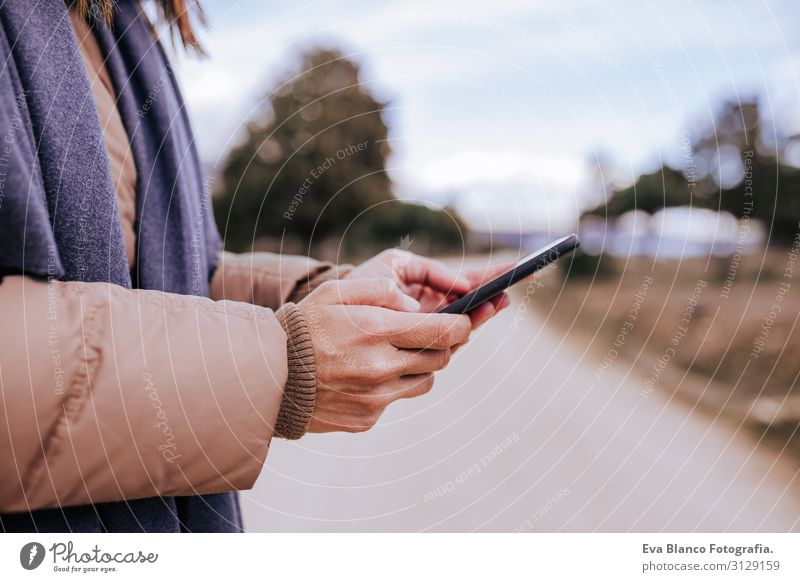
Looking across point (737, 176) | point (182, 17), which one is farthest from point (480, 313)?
point (737, 176)

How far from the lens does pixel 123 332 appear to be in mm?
627

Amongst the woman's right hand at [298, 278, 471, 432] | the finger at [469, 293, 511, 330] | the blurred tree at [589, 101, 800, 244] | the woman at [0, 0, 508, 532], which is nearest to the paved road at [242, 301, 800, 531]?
the finger at [469, 293, 511, 330]

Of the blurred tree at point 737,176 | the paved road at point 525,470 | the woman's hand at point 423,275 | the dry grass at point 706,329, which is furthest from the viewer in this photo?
the blurred tree at point 737,176

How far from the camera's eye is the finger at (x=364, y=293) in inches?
30.7

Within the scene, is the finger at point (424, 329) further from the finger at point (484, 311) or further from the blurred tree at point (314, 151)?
the blurred tree at point (314, 151)

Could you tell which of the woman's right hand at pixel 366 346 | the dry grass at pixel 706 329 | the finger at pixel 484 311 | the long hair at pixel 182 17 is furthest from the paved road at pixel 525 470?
the long hair at pixel 182 17

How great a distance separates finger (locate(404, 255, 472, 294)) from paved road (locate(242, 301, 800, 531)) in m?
0.70

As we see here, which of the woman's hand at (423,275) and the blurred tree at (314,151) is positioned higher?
the blurred tree at (314,151)

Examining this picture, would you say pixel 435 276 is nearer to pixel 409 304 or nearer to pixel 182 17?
pixel 409 304

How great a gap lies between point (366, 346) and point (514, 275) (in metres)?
0.27

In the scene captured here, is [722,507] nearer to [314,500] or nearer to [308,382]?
[308,382]

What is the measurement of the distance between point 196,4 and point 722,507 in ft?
5.32
